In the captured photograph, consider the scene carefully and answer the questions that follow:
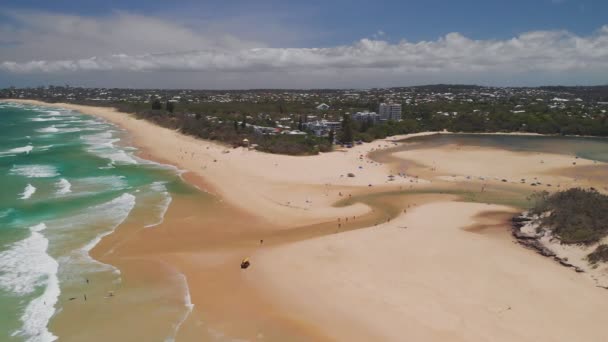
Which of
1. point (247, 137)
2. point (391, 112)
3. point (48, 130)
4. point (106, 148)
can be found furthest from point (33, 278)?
point (391, 112)

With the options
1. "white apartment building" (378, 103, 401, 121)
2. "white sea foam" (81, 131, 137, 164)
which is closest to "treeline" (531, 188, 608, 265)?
"white sea foam" (81, 131, 137, 164)

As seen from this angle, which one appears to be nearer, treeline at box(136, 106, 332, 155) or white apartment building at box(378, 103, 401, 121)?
treeline at box(136, 106, 332, 155)

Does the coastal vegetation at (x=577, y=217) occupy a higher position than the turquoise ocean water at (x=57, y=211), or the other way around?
the coastal vegetation at (x=577, y=217)

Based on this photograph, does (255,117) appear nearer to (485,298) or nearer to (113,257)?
(113,257)

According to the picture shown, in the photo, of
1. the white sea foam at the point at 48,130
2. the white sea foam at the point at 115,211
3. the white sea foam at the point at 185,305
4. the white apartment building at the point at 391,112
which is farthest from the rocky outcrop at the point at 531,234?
the white sea foam at the point at 48,130

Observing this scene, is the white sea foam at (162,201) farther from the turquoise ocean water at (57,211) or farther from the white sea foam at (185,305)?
the white sea foam at (185,305)

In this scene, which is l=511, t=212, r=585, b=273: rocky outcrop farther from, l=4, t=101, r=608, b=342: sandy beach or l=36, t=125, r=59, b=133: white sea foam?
l=36, t=125, r=59, b=133: white sea foam

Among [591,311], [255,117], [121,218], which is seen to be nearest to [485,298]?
[591,311]
